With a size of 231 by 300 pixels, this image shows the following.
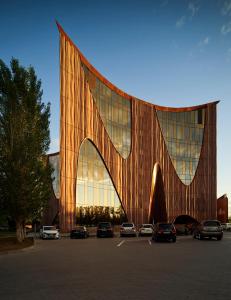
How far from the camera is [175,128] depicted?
79750 mm

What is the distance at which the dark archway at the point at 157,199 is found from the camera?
244 ft

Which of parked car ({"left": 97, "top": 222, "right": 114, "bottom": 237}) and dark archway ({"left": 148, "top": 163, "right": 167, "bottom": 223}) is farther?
dark archway ({"left": 148, "top": 163, "right": 167, "bottom": 223})

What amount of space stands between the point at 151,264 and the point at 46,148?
682 inches

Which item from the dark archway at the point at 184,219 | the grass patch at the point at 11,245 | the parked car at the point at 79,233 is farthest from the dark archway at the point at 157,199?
the grass patch at the point at 11,245

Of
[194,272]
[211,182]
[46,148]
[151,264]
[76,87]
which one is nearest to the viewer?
[194,272]

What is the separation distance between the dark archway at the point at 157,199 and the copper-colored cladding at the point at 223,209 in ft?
96.7

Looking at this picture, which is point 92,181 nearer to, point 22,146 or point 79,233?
point 79,233

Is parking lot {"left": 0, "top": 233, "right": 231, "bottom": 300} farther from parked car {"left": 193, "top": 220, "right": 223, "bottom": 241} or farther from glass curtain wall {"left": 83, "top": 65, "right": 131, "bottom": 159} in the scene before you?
glass curtain wall {"left": 83, "top": 65, "right": 131, "bottom": 159}

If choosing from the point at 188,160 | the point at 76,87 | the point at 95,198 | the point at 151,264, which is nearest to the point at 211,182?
the point at 188,160

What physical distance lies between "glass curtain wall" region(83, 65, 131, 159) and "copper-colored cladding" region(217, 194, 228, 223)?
4522 centimetres

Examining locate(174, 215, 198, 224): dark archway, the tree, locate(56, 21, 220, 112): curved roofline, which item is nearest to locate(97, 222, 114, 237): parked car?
the tree

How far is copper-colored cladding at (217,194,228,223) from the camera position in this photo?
331ft

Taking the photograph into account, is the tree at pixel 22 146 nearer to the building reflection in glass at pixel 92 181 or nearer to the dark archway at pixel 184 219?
the building reflection in glass at pixel 92 181

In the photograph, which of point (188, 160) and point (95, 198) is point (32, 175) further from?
point (188, 160)
